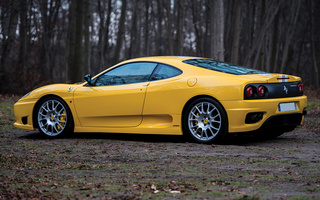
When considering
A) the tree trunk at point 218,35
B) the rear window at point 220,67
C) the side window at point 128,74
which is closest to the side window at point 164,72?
the side window at point 128,74

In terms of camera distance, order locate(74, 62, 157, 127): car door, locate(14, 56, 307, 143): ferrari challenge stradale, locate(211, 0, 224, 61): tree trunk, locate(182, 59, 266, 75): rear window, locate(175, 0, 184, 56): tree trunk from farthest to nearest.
→ locate(175, 0, 184, 56): tree trunk, locate(211, 0, 224, 61): tree trunk, locate(74, 62, 157, 127): car door, locate(182, 59, 266, 75): rear window, locate(14, 56, 307, 143): ferrari challenge stradale

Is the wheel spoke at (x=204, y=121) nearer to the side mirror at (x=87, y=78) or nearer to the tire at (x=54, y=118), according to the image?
the side mirror at (x=87, y=78)

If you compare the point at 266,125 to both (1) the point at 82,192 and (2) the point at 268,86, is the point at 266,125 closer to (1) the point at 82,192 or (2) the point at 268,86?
(2) the point at 268,86

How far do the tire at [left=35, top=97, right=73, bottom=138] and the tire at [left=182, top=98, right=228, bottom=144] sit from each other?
85.1 inches

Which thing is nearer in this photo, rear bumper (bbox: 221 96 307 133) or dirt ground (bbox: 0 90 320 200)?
dirt ground (bbox: 0 90 320 200)

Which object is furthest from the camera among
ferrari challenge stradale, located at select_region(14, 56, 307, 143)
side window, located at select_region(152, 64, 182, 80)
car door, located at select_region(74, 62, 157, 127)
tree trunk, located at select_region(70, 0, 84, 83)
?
tree trunk, located at select_region(70, 0, 84, 83)

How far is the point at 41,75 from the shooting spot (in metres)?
20.4

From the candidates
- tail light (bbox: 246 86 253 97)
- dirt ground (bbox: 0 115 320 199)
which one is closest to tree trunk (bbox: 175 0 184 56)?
dirt ground (bbox: 0 115 320 199)

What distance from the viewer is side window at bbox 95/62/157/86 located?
717cm

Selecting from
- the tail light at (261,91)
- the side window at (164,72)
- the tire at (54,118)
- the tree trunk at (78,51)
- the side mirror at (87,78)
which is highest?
the tree trunk at (78,51)

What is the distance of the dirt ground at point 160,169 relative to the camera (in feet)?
11.8

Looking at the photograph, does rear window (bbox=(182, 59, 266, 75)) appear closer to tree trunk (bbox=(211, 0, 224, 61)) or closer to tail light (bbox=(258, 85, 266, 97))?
tail light (bbox=(258, 85, 266, 97))

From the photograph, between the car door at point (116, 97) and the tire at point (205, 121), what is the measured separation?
84 cm

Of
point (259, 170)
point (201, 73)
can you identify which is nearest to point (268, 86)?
point (201, 73)
